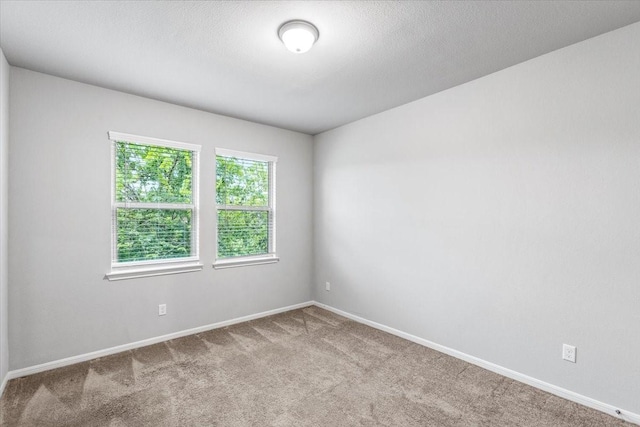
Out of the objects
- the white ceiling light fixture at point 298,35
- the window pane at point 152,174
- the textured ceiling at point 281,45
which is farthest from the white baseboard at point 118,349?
the white ceiling light fixture at point 298,35

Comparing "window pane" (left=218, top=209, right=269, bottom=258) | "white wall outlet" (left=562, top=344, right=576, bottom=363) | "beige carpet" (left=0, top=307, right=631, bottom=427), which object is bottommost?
"beige carpet" (left=0, top=307, right=631, bottom=427)

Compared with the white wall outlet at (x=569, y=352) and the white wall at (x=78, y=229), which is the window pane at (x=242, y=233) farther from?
the white wall outlet at (x=569, y=352)

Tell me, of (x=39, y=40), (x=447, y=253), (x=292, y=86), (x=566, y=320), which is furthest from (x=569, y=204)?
(x=39, y=40)

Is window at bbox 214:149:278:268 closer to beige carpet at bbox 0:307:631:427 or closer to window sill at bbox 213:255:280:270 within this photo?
window sill at bbox 213:255:280:270

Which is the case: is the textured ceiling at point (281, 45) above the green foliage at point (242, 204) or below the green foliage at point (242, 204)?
above

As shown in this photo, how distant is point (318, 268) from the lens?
4676mm

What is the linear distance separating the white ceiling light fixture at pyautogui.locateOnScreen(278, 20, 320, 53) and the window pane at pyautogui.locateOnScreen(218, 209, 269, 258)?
2316 mm

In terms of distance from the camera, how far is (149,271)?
Answer: 128 inches

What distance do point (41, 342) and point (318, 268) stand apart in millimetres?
3103

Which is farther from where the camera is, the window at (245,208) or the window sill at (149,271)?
the window at (245,208)

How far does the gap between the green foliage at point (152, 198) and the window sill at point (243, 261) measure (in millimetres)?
398

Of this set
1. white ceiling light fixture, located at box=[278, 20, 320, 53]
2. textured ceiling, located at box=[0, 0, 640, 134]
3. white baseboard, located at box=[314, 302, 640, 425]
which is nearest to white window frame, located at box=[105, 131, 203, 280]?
textured ceiling, located at box=[0, 0, 640, 134]

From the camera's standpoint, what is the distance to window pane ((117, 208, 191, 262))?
3186mm

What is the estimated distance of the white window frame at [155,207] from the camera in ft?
10.2
